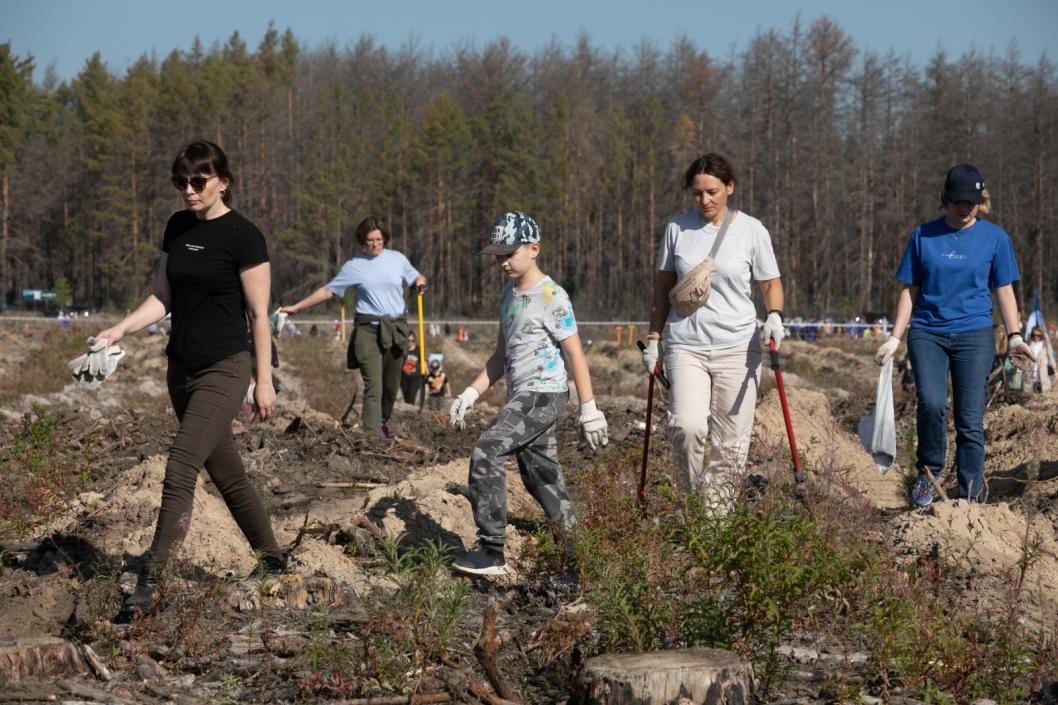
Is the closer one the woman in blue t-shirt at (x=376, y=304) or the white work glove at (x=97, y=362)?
the white work glove at (x=97, y=362)

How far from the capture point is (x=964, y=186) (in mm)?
6289

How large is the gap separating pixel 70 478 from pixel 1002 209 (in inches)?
2260

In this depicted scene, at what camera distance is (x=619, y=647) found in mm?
3973

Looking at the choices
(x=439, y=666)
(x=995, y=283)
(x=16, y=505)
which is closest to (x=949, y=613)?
(x=439, y=666)

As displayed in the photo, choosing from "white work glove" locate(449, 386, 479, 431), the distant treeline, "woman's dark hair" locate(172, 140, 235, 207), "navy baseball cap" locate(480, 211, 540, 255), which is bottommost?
"white work glove" locate(449, 386, 479, 431)

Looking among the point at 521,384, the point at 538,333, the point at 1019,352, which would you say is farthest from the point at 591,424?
the point at 1019,352

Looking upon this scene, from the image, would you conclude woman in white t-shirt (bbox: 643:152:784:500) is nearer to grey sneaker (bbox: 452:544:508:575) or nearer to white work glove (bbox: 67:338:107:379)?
grey sneaker (bbox: 452:544:508:575)

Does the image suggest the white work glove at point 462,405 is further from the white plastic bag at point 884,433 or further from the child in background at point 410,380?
the child in background at point 410,380

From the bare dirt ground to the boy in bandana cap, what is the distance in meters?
0.29

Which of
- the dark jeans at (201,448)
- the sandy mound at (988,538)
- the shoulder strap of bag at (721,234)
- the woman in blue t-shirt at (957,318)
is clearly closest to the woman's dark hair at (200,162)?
the dark jeans at (201,448)

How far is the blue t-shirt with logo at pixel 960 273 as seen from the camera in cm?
636

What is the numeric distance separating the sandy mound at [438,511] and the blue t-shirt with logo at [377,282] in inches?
92.6

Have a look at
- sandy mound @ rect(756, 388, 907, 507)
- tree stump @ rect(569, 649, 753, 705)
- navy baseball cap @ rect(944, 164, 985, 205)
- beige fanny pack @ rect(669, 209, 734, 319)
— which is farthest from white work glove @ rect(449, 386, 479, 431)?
sandy mound @ rect(756, 388, 907, 507)

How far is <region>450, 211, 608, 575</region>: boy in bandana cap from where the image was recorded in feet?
17.1
